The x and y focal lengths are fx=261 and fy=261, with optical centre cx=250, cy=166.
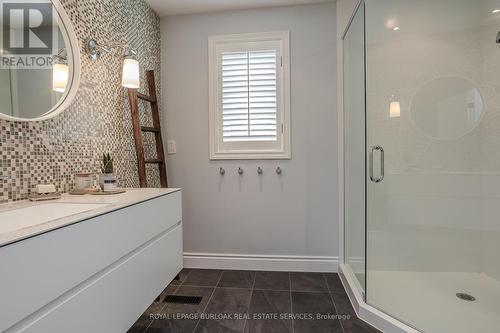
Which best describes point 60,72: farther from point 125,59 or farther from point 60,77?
point 125,59

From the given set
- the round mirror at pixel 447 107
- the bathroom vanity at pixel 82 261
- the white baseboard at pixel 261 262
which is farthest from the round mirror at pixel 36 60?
the round mirror at pixel 447 107

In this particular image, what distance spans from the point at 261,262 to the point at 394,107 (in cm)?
164

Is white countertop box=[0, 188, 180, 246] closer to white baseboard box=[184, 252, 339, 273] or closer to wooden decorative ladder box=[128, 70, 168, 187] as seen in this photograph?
wooden decorative ladder box=[128, 70, 168, 187]

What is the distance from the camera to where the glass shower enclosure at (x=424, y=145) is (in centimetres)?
179

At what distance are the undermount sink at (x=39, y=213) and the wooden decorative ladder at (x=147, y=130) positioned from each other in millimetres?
764

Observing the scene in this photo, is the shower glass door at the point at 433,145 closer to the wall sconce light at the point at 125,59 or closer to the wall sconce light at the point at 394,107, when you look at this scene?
the wall sconce light at the point at 394,107

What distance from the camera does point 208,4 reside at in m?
2.16

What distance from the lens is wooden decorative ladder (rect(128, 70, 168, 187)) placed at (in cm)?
185

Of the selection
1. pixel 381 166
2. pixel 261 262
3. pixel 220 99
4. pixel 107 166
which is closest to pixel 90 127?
pixel 107 166

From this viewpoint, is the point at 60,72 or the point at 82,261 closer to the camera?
the point at 82,261

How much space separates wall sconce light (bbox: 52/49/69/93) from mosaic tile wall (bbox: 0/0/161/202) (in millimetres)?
123

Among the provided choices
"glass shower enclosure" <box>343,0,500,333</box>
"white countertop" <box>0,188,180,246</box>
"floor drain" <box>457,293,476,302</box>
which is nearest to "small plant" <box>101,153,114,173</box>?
"white countertop" <box>0,188,180,246</box>

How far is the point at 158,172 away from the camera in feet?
7.45

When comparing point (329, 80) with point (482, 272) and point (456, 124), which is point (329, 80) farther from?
point (482, 272)
